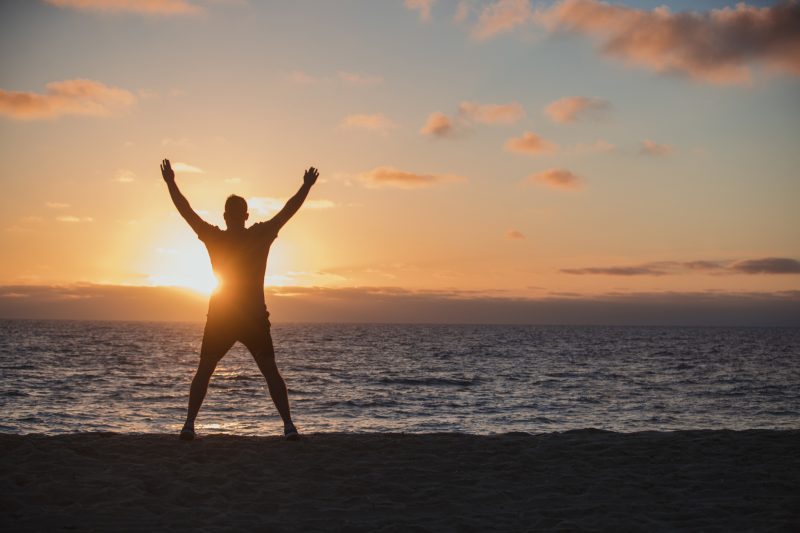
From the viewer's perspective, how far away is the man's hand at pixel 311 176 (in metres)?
7.18

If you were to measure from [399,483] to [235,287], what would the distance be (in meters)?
2.74

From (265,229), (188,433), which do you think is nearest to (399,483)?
(188,433)

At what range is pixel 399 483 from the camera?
6.00 meters

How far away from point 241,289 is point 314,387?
18.0m

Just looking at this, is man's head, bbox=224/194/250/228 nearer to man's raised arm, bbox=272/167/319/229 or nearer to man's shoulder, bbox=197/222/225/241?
man's shoulder, bbox=197/222/225/241

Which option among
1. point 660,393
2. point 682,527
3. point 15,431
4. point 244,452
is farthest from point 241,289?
point 660,393

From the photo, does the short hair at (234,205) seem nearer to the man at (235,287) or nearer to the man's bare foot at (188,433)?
the man at (235,287)

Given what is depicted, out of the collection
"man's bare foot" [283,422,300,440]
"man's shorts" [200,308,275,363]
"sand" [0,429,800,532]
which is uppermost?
"man's shorts" [200,308,275,363]

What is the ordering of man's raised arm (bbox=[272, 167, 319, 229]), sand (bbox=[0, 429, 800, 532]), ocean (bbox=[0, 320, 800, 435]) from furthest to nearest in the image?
ocean (bbox=[0, 320, 800, 435])
man's raised arm (bbox=[272, 167, 319, 229])
sand (bbox=[0, 429, 800, 532])

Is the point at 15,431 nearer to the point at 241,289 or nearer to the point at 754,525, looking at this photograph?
the point at 241,289

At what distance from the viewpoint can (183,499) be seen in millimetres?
5363

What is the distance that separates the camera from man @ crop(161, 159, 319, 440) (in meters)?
7.17

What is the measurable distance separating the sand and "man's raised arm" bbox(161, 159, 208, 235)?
2.43 meters

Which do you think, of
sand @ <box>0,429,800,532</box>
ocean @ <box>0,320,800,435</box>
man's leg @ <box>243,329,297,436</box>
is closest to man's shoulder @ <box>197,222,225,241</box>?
man's leg @ <box>243,329,297,436</box>
